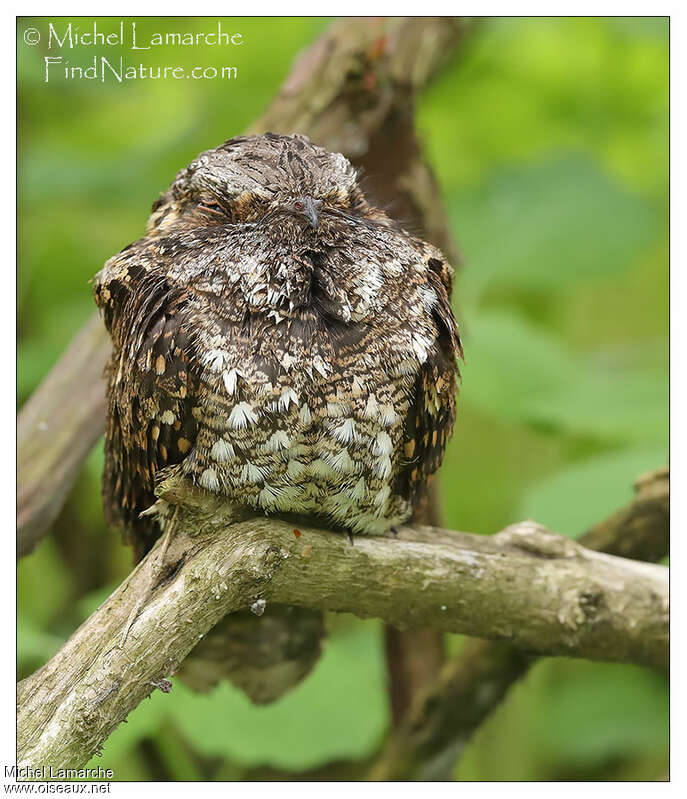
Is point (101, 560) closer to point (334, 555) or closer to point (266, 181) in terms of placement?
point (334, 555)

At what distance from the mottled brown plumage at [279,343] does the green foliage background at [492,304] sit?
24.7 inches

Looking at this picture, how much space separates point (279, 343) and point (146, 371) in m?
0.21

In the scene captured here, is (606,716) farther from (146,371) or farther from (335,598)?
(146,371)

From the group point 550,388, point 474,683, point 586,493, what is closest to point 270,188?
point 586,493

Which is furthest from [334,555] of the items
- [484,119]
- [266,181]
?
[484,119]

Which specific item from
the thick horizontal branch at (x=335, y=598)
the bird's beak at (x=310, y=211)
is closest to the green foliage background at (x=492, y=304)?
the thick horizontal branch at (x=335, y=598)

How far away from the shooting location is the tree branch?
1916 mm

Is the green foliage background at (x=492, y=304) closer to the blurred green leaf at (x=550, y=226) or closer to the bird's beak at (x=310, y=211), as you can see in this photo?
the blurred green leaf at (x=550, y=226)

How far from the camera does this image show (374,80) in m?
2.17

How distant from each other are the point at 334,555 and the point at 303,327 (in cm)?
39

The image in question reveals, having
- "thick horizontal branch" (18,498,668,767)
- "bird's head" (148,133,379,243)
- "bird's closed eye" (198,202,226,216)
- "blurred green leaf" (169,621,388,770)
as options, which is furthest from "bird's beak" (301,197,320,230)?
"blurred green leaf" (169,621,388,770)

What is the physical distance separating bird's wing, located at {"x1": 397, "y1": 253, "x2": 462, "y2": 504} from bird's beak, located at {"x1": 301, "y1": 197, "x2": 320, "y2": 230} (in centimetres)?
24

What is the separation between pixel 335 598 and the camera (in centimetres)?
148

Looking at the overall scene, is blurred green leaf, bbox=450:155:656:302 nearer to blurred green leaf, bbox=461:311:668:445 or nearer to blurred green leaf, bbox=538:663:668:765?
blurred green leaf, bbox=461:311:668:445
